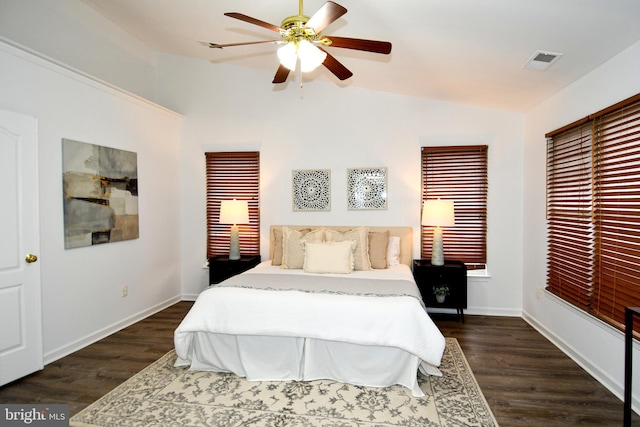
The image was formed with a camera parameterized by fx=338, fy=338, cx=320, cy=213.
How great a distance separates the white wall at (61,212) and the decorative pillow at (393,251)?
300cm

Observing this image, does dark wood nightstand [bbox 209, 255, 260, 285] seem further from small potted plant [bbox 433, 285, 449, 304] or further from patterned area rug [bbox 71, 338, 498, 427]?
small potted plant [bbox 433, 285, 449, 304]

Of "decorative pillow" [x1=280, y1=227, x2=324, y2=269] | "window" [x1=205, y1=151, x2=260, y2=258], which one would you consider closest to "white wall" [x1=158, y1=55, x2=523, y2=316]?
"window" [x1=205, y1=151, x2=260, y2=258]

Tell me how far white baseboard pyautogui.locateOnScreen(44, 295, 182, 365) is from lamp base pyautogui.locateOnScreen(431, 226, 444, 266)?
3.58 meters

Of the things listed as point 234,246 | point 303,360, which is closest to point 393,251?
point 303,360

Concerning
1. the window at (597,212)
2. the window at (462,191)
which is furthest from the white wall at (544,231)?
the window at (462,191)

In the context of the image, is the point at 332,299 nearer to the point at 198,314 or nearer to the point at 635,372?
the point at 198,314

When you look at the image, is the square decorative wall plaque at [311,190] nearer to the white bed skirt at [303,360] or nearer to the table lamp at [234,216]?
the table lamp at [234,216]

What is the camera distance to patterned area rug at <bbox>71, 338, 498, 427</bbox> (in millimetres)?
2197

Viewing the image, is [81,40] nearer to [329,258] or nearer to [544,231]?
[329,258]

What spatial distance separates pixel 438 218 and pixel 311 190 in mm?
1688

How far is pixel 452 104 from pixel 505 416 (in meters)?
3.46

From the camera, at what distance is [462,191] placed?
432cm

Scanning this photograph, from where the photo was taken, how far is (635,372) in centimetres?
234

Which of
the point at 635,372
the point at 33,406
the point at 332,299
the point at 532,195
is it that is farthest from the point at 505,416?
the point at 33,406
